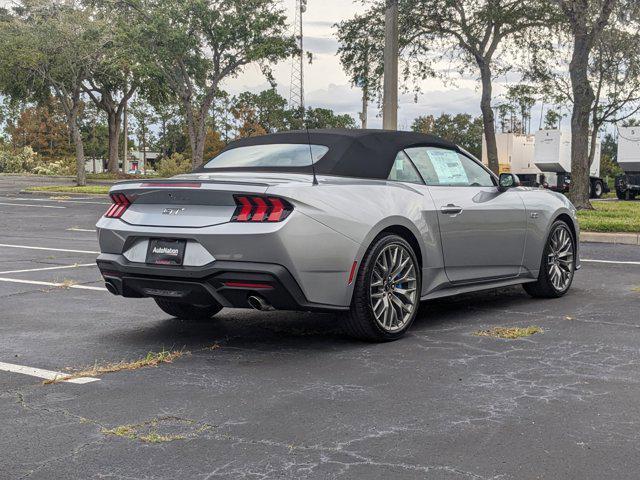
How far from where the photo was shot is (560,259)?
27.1ft

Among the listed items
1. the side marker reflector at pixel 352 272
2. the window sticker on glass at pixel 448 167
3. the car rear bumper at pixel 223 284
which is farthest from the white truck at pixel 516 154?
the car rear bumper at pixel 223 284

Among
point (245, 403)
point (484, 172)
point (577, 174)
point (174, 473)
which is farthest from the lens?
point (577, 174)

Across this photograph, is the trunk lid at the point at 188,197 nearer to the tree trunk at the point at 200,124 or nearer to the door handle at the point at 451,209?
the door handle at the point at 451,209

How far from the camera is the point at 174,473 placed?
3463 mm

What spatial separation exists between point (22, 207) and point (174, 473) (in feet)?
74.5

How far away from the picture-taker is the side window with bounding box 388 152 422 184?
6605mm

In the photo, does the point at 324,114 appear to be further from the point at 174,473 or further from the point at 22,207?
the point at 174,473

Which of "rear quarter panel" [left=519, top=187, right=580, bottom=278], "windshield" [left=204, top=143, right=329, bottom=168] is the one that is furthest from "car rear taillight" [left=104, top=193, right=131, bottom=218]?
"rear quarter panel" [left=519, top=187, right=580, bottom=278]

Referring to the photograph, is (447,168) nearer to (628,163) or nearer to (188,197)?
(188,197)

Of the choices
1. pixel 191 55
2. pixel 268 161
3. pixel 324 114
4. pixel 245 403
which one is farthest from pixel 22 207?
pixel 324 114

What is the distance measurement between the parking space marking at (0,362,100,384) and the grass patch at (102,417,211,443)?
967mm

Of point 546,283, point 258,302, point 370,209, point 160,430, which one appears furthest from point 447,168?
point 160,430

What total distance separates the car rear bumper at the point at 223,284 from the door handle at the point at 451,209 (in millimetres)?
1411

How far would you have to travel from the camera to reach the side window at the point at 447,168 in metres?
6.91
